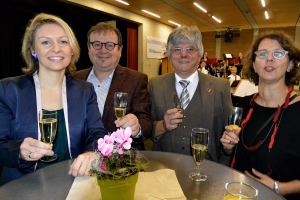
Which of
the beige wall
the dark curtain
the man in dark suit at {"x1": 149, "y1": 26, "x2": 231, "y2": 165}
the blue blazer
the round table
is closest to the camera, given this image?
the round table

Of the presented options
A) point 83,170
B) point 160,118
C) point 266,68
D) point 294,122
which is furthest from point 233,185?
point 160,118

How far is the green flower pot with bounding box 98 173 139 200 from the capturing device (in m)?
0.83

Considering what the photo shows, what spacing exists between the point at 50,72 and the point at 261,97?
184cm

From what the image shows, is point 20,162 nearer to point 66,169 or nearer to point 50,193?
point 66,169

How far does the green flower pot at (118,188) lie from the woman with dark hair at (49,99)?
2.41 ft

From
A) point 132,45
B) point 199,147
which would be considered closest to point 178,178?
point 199,147

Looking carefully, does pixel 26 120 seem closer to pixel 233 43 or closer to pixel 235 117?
pixel 235 117

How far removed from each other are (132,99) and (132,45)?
10279 millimetres

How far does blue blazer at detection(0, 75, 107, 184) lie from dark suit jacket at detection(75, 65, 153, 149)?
16.1 inches

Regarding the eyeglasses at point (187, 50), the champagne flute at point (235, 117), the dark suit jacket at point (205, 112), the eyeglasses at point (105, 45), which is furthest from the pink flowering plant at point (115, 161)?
the eyeglasses at point (105, 45)

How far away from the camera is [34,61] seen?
1812mm

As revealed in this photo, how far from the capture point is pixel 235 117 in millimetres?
1570

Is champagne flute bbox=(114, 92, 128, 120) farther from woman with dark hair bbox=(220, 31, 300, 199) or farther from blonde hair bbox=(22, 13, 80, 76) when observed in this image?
woman with dark hair bbox=(220, 31, 300, 199)

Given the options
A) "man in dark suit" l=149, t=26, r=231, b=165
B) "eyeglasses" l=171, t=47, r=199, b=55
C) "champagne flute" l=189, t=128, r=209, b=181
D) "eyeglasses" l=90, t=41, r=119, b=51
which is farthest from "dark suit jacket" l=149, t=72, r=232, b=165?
"champagne flute" l=189, t=128, r=209, b=181
